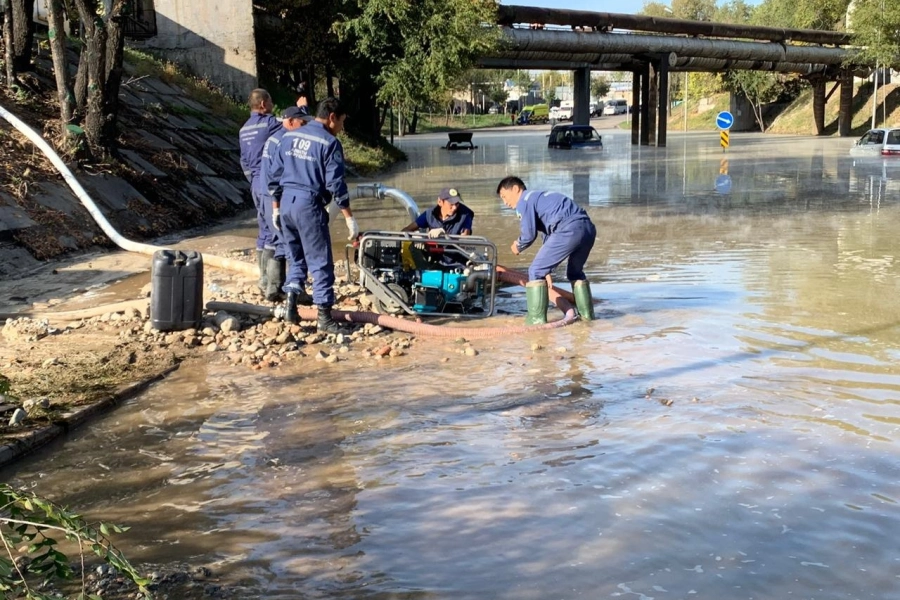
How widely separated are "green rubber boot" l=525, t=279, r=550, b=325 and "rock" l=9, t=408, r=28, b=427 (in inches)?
173

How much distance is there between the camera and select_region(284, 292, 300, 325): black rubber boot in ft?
26.2

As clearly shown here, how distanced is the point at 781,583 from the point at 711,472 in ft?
3.92

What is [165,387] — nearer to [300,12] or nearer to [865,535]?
[865,535]

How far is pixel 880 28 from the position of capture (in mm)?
47750

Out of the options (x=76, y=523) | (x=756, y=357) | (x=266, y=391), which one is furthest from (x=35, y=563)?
(x=756, y=357)

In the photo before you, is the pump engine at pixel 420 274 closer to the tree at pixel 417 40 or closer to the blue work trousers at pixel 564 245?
the blue work trousers at pixel 564 245

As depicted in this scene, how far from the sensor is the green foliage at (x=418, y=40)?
2739cm

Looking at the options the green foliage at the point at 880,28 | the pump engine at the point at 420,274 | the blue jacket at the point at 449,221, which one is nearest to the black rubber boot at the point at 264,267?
the pump engine at the point at 420,274

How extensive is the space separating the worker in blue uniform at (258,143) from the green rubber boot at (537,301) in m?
2.67

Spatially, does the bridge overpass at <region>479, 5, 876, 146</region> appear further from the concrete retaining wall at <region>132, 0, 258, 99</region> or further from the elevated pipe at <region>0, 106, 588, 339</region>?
the elevated pipe at <region>0, 106, 588, 339</region>

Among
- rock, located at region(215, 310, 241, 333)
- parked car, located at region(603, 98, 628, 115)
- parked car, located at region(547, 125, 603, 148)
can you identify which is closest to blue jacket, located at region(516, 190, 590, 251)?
rock, located at region(215, 310, 241, 333)

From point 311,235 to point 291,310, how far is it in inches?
29.9

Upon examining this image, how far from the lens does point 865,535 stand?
13.4 ft

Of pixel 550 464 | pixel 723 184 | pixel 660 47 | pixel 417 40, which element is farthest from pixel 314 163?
pixel 660 47
